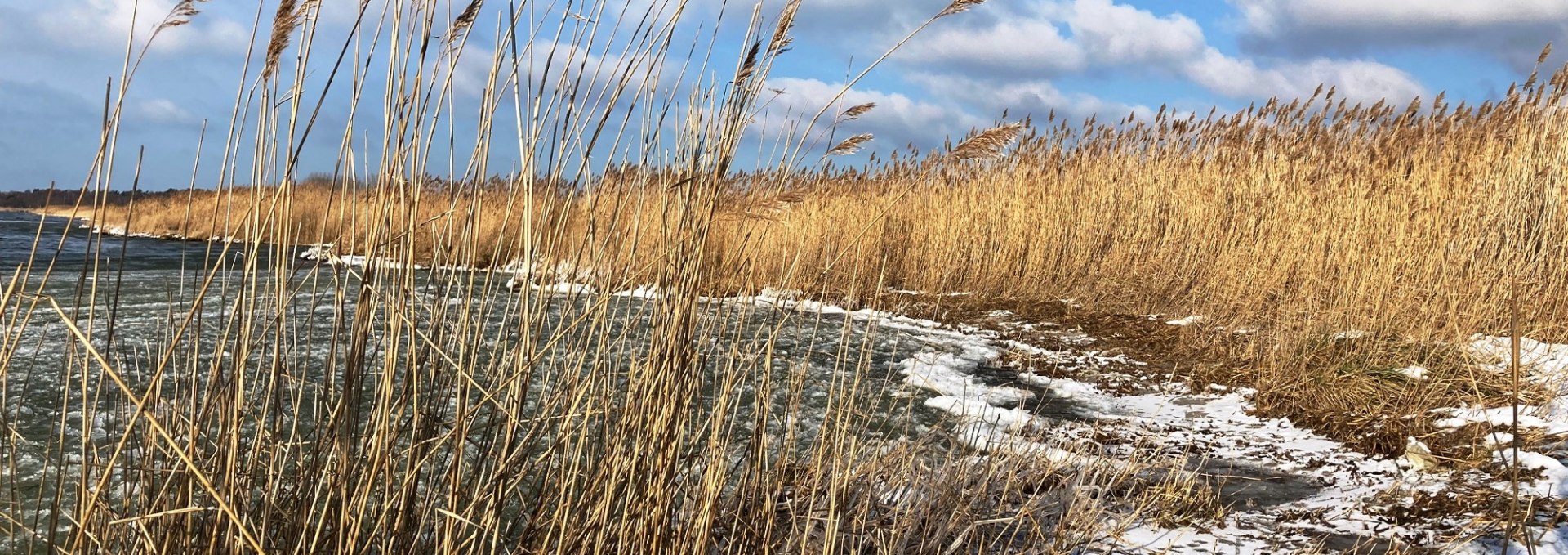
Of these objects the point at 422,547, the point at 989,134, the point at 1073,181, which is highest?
the point at 1073,181

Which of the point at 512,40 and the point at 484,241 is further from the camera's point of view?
the point at 484,241

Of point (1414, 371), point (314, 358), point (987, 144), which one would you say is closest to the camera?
point (987, 144)

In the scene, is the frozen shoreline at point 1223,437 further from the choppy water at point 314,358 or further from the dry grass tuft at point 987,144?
the dry grass tuft at point 987,144

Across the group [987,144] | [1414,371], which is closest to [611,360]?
[987,144]

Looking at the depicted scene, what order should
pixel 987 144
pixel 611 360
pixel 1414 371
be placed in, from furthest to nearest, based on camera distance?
1. pixel 1414 371
2. pixel 611 360
3. pixel 987 144

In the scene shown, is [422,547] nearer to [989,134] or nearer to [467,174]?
[467,174]

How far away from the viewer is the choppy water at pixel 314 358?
1.41 meters

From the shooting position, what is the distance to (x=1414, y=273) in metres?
5.07

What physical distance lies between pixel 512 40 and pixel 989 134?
0.79 metres

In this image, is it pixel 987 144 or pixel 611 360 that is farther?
pixel 611 360

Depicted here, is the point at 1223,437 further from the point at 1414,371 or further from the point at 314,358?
the point at 314,358

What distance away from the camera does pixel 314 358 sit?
16.1 ft

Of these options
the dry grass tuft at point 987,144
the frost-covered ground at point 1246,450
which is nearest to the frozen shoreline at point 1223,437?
the frost-covered ground at point 1246,450

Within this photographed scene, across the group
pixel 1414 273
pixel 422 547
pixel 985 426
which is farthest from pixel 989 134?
pixel 1414 273
